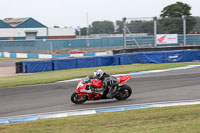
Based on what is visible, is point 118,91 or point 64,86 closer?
point 118,91

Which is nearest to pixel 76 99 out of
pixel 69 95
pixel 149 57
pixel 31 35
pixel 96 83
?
pixel 96 83

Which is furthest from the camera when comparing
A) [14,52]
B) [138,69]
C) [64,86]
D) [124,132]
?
[14,52]

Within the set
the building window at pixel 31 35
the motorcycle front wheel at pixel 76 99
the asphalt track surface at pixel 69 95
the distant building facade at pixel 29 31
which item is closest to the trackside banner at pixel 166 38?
the asphalt track surface at pixel 69 95

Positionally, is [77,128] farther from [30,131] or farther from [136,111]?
[136,111]

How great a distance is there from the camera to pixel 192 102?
41.0 feet

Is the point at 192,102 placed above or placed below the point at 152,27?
below

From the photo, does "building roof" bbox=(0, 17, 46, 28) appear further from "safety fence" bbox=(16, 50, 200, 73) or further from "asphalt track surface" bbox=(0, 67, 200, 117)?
"asphalt track surface" bbox=(0, 67, 200, 117)

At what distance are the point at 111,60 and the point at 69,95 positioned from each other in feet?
49.9

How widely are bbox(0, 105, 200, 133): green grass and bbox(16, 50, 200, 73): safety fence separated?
1795 centimetres

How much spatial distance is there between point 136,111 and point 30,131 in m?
3.74

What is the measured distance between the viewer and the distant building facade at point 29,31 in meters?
78.8

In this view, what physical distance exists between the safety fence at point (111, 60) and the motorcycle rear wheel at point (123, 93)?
1516 centimetres

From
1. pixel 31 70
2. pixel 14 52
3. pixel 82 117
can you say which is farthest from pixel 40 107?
pixel 14 52

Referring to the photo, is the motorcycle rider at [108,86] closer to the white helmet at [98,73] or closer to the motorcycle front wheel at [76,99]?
the white helmet at [98,73]
